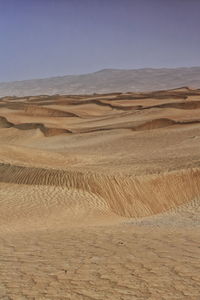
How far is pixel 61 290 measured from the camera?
4.82 m

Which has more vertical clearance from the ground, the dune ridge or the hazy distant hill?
the dune ridge

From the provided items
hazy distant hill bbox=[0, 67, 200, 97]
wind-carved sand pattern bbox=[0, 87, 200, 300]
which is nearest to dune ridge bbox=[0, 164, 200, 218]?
wind-carved sand pattern bbox=[0, 87, 200, 300]

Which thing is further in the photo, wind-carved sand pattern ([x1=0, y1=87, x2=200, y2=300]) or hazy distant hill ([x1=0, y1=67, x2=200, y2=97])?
hazy distant hill ([x1=0, y1=67, x2=200, y2=97])

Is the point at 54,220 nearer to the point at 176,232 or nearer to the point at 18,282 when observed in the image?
the point at 176,232

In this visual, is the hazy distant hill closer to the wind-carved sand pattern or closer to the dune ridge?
the wind-carved sand pattern

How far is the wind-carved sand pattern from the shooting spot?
5068 millimetres

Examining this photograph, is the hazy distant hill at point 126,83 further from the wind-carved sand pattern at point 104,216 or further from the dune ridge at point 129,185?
the dune ridge at point 129,185

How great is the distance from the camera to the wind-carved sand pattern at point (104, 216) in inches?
200

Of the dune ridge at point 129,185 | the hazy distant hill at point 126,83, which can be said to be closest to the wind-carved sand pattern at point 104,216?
the dune ridge at point 129,185

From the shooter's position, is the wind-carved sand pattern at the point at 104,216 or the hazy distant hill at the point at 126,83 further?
the hazy distant hill at the point at 126,83

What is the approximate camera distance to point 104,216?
11391 millimetres

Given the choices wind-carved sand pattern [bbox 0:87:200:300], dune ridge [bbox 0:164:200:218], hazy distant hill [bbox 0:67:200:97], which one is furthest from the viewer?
hazy distant hill [bbox 0:67:200:97]

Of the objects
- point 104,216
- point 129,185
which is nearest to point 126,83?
point 129,185

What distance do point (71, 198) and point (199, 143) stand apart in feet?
29.2
